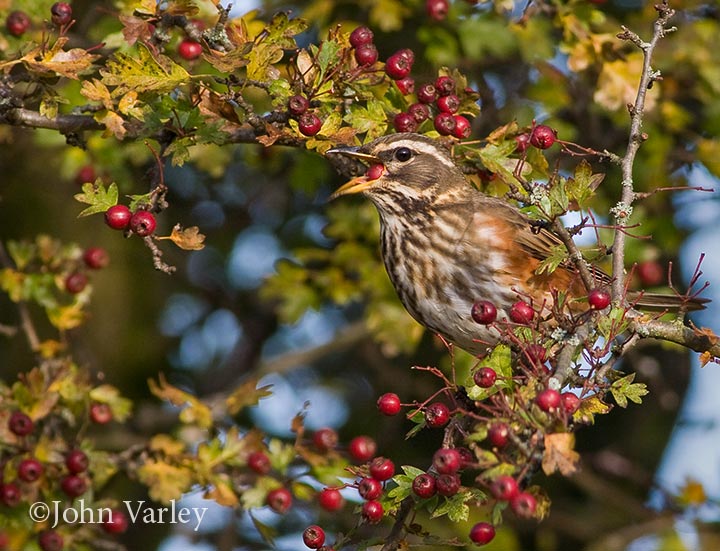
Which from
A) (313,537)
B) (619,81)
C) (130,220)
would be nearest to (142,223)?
(130,220)

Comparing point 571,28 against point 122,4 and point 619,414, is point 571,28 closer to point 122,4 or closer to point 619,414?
point 122,4

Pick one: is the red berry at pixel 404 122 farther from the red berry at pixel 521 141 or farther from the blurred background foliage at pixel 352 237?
the blurred background foliage at pixel 352 237

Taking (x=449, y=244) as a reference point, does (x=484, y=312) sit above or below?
above

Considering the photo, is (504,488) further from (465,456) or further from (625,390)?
(625,390)

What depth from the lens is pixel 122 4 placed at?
5.00 metres

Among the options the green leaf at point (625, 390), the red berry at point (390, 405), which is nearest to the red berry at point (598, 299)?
the green leaf at point (625, 390)

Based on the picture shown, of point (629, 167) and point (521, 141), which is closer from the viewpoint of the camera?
point (629, 167)

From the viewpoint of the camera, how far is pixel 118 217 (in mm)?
3881

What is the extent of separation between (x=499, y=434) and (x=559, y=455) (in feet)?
0.54

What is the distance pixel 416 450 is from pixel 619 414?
1.57 metres

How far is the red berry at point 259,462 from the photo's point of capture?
498 centimetres

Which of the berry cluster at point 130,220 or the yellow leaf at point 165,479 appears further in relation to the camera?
the yellow leaf at point 165,479

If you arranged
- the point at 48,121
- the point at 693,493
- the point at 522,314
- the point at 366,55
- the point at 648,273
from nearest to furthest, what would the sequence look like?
the point at 522,314 < the point at 366,55 < the point at 48,121 < the point at 648,273 < the point at 693,493

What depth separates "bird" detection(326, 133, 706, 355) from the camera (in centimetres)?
491
